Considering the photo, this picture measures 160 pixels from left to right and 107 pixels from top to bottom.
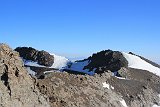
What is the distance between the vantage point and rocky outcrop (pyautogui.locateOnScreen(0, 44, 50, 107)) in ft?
148

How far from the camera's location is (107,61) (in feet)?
381

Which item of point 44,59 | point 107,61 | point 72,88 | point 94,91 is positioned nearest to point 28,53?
point 44,59

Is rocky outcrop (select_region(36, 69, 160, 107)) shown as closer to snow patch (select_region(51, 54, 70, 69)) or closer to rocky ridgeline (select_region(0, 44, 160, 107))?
rocky ridgeline (select_region(0, 44, 160, 107))

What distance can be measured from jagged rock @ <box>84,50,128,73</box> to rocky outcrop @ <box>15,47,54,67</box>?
1961 centimetres

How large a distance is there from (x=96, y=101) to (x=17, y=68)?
19.9 meters

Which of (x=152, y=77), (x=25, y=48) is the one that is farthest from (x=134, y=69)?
(x=25, y=48)

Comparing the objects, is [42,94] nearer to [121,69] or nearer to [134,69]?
[121,69]

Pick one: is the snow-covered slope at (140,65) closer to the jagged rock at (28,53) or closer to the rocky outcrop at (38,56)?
the rocky outcrop at (38,56)

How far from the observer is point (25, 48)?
145750mm

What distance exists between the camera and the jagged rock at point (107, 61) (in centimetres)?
10750

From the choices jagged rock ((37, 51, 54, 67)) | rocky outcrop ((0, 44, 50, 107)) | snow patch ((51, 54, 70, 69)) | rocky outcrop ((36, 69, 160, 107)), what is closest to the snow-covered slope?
rocky outcrop ((36, 69, 160, 107))

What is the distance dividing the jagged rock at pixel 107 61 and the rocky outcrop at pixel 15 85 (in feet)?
179

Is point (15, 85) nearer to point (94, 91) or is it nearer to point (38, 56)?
point (94, 91)

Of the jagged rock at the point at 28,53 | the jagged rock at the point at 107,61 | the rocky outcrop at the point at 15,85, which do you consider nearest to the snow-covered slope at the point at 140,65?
the jagged rock at the point at 107,61
